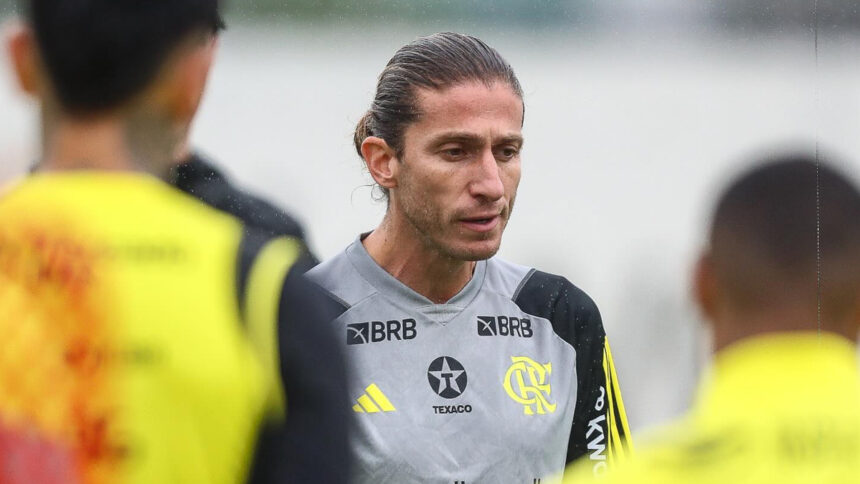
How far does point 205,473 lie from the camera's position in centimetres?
124

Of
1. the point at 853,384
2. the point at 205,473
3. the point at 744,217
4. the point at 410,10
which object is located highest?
the point at 410,10

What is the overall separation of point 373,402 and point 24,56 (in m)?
1.41

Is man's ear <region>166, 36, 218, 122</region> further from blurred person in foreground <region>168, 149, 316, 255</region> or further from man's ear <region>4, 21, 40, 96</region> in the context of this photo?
blurred person in foreground <region>168, 149, 316, 255</region>

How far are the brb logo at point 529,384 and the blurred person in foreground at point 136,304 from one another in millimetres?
1356

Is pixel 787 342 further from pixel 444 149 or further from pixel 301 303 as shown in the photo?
pixel 444 149

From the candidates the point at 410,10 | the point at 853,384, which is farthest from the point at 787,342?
the point at 410,10

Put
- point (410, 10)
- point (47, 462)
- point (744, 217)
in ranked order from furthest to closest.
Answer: point (410, 10) < point (744, 217) < point (47, 462)

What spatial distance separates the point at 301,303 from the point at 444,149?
4.80 ft

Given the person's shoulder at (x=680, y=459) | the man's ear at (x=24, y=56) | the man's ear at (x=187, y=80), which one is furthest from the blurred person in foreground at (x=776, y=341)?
the man's ear at (x=24, y=56)

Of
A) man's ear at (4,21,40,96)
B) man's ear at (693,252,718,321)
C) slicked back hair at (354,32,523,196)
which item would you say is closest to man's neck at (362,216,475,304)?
slicked back hair at (354,32,523,196)

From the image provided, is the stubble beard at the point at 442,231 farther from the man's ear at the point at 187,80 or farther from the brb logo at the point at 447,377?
the man's ear at the point at 187,80

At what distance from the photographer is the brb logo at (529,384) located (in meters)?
2.62

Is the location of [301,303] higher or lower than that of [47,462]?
higher

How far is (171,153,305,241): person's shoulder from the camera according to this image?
7.66 ft
